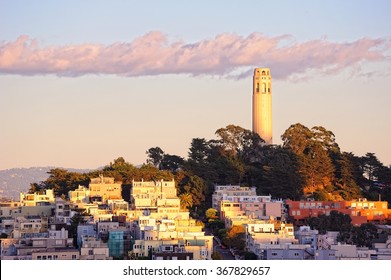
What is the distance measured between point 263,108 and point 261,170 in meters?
3.23

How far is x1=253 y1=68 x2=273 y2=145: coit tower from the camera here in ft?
125

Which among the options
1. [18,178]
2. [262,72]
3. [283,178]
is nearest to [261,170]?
[283,178]

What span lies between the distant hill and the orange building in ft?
25.3

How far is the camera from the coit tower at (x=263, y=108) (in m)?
38.2

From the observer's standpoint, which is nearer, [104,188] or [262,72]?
[104,188]

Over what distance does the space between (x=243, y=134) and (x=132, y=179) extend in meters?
3.72

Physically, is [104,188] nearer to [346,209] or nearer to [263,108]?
[346,209]

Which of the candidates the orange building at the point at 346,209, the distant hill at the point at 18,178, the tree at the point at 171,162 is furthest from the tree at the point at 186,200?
the distant hill at the point at 18,178

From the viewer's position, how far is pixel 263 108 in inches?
1505

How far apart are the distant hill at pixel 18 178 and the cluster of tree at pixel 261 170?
179 cm

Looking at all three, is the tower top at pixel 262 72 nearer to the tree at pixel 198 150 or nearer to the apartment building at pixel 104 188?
the tree at pixel 198 150

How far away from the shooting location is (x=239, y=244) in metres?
27.7
